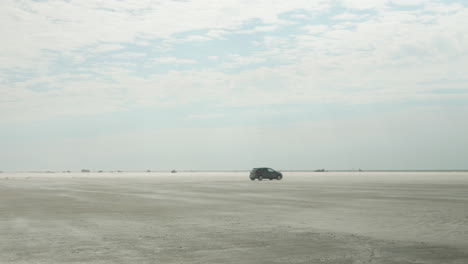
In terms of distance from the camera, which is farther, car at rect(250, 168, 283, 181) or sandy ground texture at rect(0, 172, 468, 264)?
car at rect(250, 168, 283, 181)

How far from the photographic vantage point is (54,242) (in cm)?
1386

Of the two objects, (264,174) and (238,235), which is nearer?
(238,235)

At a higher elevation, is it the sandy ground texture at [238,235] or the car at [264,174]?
the car at [264,174]

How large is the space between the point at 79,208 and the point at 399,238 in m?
16.2

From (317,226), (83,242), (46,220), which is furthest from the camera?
(46,220)

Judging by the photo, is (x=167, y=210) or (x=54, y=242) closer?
(x=54, y=242)

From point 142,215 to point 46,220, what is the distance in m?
3.70

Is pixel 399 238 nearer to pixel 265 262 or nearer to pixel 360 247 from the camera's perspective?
pixel 360 247

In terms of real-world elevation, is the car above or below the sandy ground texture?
above

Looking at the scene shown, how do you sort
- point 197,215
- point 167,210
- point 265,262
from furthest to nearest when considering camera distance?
1. point 167,210
2. point 197,215
3. point 265,262

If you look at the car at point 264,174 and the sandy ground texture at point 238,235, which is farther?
the car at point 264,174

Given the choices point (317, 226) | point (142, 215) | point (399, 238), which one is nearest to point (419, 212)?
point (317, 226)

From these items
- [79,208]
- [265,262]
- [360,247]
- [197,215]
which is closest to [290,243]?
[360,247]

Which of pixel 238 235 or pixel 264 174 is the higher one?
pixel 264 174
